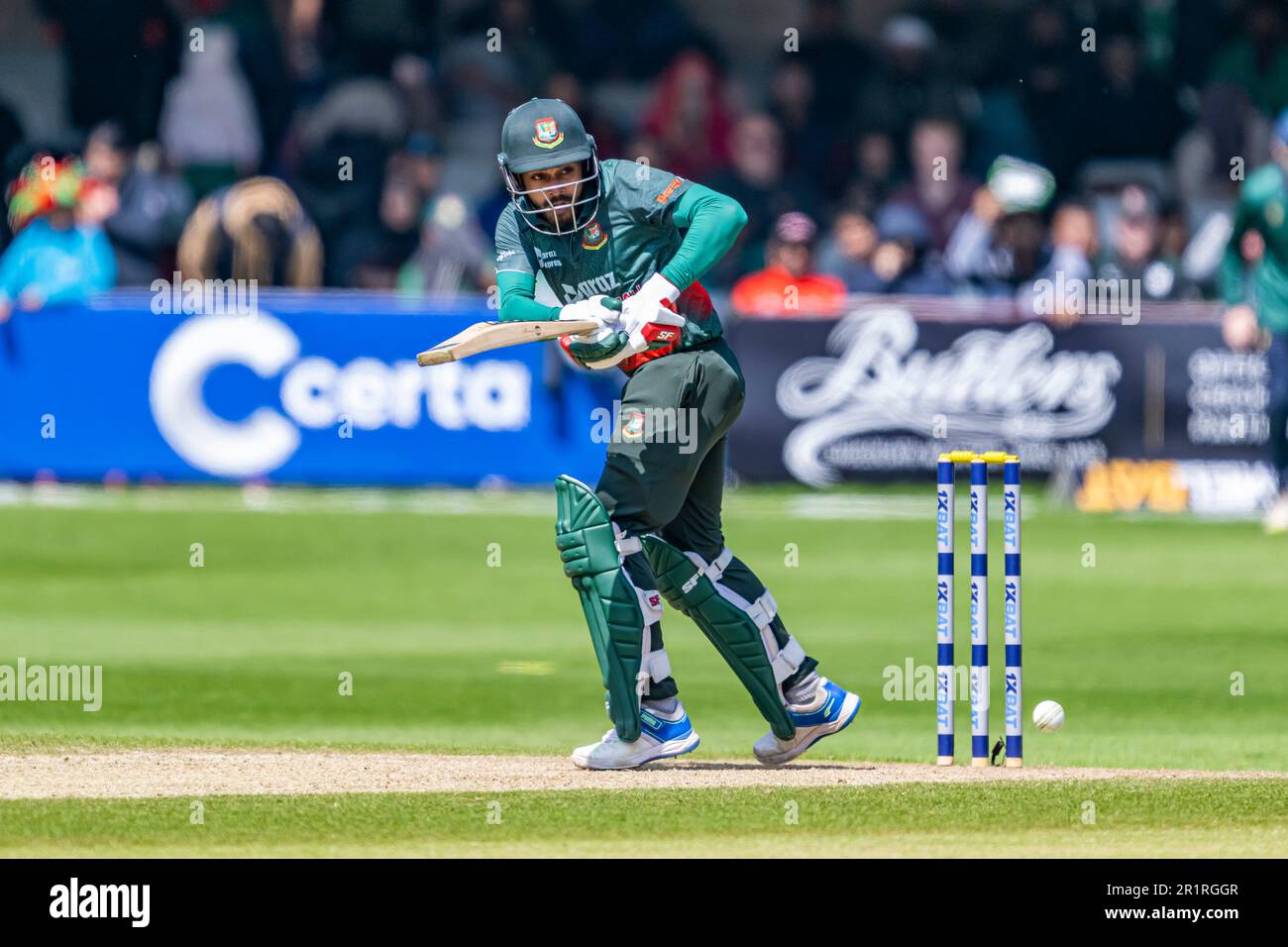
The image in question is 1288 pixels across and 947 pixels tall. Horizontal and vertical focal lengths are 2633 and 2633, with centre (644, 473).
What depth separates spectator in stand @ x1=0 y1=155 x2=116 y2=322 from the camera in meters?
21.3

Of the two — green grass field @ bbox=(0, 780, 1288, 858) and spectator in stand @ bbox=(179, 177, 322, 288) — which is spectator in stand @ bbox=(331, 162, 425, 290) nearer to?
spectator in stand @ bbox=(179, 177, 322, 288)

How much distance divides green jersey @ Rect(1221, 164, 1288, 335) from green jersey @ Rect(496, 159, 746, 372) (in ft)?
30.1

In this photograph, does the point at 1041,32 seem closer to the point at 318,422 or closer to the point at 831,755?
the point at 318,422

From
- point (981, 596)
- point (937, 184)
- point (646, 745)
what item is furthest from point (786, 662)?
point (937, 184)

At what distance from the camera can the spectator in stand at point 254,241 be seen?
22891 mm

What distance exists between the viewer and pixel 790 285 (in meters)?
21.2

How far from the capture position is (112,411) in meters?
20.9

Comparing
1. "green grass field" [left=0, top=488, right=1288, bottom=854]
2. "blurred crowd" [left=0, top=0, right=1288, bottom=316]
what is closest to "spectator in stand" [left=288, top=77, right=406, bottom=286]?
"blurred crowd" [left=0, top=0, right=1288, bottom=316]

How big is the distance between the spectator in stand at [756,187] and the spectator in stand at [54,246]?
5738mm

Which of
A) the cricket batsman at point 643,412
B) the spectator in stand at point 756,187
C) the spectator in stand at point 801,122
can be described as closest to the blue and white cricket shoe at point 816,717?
the cricket batsman at point 643,412

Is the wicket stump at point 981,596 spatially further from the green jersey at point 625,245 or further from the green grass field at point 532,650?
the green jersey at point 625,245

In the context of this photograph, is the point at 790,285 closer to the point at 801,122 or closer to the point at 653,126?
the point at 653,126

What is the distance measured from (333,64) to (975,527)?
56.5 ft
